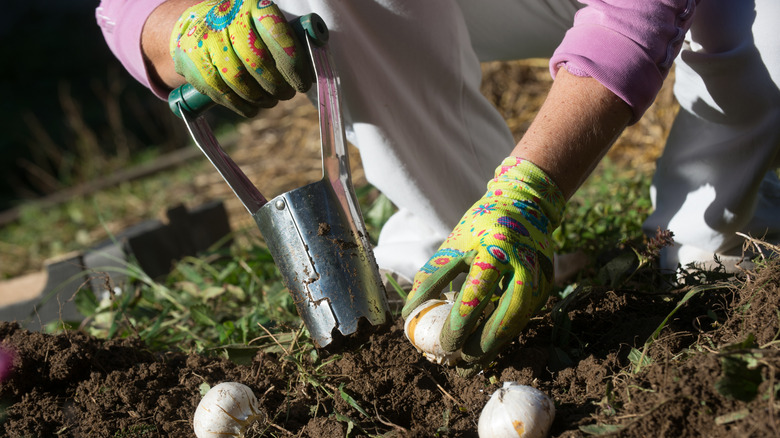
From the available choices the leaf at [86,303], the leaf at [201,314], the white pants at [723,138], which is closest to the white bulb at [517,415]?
the white pants at [723,138]

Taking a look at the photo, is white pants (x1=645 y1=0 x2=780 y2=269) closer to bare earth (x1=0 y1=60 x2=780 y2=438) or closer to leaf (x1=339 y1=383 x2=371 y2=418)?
bare earth (x1=0 y1=60 x2=780 y2=438)

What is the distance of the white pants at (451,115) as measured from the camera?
1620 millimetres

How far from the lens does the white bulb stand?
1.00 m

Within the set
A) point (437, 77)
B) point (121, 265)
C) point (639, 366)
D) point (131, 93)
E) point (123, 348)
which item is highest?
point (437, 77)

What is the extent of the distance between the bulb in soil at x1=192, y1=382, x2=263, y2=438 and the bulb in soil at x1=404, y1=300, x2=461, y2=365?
331 millimetres

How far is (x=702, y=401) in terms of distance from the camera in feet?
3.10

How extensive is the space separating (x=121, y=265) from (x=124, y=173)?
2.54 m

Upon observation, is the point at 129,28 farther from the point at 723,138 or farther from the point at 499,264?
the point at 723,138

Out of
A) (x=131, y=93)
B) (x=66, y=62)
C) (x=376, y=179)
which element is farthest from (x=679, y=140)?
(x=66, y=62)

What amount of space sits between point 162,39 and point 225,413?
994 mm

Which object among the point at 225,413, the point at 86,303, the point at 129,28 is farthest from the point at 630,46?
the point at 86,303

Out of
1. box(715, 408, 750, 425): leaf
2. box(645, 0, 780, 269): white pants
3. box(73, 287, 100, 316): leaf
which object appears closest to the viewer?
box(715, 408, 750, 425): leaf

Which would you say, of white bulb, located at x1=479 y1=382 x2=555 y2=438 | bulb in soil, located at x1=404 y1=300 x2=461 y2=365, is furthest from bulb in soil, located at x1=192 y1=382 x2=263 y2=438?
white bulb, located at x1=479 y1=382 x2=555 y2=438

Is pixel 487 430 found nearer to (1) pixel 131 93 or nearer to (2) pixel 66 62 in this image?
(1) pixel 131 93
